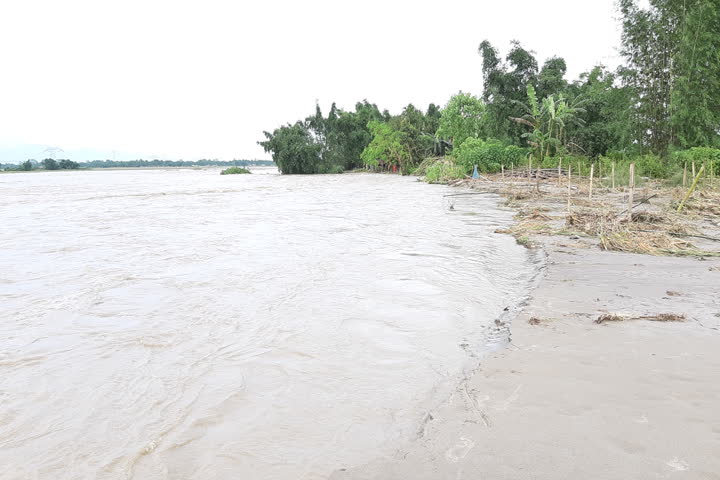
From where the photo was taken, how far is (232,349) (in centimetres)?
381

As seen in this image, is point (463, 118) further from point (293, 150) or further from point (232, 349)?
point (232, 349)

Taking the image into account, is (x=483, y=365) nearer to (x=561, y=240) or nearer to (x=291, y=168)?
(x=561, y=240)

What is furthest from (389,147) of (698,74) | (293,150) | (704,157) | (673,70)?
(704,157)

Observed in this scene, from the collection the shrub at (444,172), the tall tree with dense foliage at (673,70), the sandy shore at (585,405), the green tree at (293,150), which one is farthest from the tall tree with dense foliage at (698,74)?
the green tree at (293,150)

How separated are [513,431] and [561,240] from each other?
22.0 ft

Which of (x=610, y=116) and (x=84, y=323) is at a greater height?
(x=610, y=116)

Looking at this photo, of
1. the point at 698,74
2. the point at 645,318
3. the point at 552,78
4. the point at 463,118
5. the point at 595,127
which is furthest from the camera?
the point at 463,118

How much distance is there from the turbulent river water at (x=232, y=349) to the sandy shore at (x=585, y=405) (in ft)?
0.82

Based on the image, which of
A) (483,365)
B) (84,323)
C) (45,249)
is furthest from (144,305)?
(45,249)

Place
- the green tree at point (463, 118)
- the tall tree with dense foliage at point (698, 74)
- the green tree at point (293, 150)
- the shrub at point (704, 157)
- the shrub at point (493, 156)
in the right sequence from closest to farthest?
the shrub at point (704, 157), the tall tree with dense foliage at point (698, 74), the shrub at point (493, 156), the green tree at point (463, 118), the green tree at point (293, 150)

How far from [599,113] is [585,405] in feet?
105

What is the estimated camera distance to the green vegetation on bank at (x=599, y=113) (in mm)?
19922

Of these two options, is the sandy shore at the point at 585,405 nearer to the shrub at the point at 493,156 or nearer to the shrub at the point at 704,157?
the shrub at the point at 704,157

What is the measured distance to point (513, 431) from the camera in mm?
2387
